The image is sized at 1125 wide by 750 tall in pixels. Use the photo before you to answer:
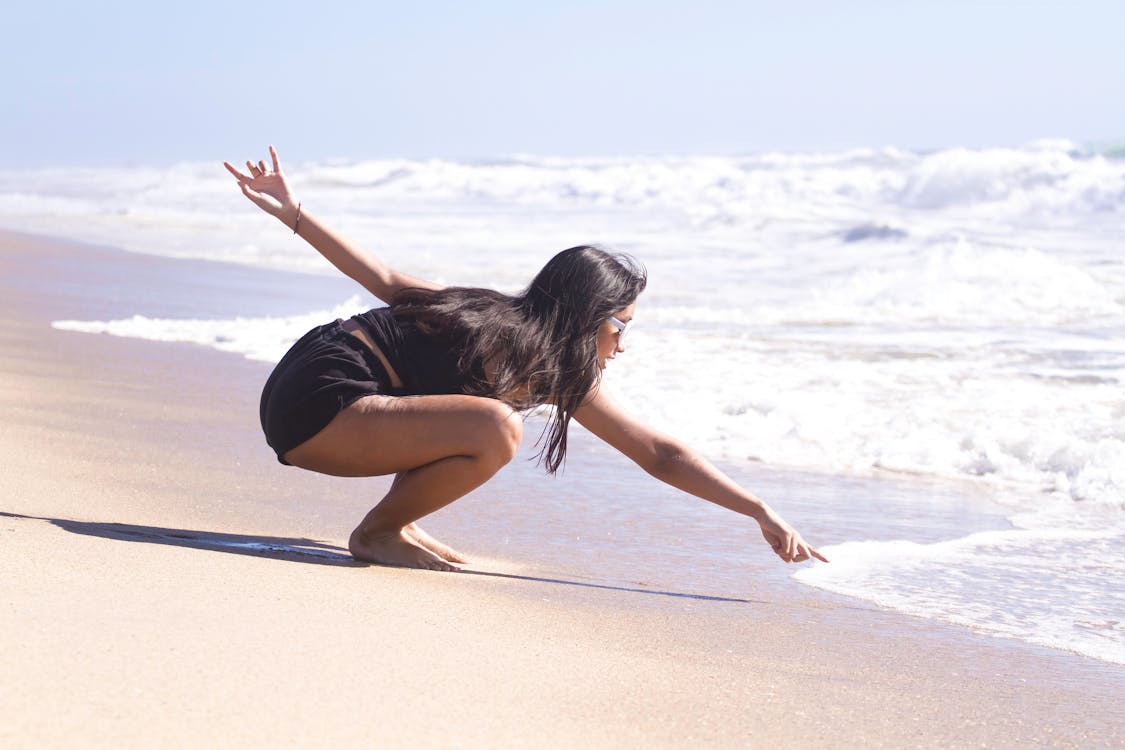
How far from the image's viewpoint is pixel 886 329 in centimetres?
1068

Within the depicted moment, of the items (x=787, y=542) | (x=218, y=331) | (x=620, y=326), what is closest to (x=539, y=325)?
(x=620, y=326)

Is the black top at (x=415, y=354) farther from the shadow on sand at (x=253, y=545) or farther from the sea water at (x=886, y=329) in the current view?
the sea water at (x=886, y=329)

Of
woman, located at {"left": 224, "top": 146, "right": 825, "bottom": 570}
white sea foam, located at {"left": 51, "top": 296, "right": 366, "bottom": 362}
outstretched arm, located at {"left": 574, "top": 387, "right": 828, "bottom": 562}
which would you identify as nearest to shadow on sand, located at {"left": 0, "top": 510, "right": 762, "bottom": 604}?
woman, located at {"left": 224, "top": 146, "right": 825, "bottom": 570}

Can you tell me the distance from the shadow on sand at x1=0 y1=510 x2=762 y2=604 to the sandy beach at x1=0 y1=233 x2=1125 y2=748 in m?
0.01

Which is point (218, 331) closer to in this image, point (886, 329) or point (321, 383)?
point (886, 329)

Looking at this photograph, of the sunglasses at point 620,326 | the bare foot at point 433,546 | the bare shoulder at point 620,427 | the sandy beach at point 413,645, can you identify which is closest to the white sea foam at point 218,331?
the sandy beach at point 413,645

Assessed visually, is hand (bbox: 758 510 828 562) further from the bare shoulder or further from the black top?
the black top

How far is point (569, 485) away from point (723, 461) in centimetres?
95

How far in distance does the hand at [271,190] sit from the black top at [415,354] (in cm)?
39

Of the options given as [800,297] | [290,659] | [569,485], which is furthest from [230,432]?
[800,297]

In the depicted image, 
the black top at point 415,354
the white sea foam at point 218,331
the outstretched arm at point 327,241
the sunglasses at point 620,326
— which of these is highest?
the outstretched arm at point 327,241

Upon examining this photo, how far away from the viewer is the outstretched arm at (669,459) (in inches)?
130

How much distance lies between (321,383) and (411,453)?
275 millimetres

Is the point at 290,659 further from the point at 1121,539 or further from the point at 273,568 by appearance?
the point at 1121,539
